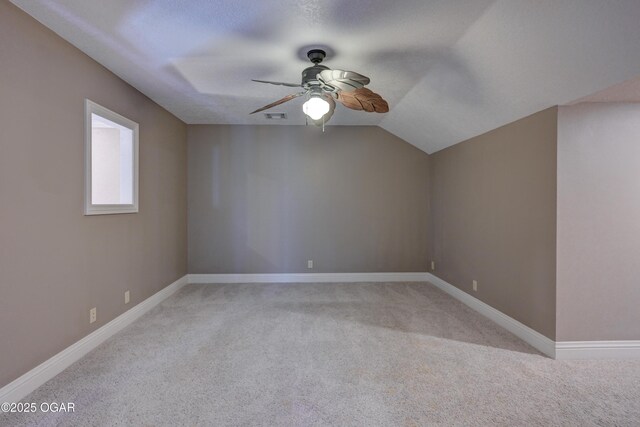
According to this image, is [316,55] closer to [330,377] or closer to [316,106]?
[316,106]

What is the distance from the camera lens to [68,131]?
248 cm

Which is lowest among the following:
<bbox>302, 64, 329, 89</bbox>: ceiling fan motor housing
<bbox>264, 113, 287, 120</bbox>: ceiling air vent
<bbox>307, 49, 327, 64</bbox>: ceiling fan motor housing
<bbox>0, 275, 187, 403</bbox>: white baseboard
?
<bbox>0, 275, 187, 403</bbox>: white baseboard

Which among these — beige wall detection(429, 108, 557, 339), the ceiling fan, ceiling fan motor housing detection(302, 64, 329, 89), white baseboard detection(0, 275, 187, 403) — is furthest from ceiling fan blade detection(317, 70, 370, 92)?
white baseboard detection(0, 275, 187, 403)

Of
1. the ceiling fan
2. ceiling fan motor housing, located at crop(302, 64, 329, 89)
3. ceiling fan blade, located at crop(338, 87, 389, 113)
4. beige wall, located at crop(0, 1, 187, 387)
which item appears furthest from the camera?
ceiling fan motor housing, located at crop(302, 64, 329, 89)

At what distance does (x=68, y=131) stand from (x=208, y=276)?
310 cm

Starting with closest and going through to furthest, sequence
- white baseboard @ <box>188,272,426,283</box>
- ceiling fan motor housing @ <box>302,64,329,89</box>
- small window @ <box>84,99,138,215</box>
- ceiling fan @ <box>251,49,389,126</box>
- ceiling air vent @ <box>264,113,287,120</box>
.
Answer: ceiling fan @ <box>251,49,389,126</box>
ceiling fan motor housing @ <box>302,64,329,89</box>
small window @ <box>84,99,138,215</box>
ceiling air vent @ <box>264,113,287,120</box>
white baseboard @ <box>188,272,426,283</box>

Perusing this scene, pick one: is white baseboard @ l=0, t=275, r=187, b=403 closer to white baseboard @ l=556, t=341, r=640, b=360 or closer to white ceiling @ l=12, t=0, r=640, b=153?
white ceiling @ l=12, t=0, r=640, b=153

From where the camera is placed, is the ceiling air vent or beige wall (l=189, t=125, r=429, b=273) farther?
beige wall (l=189, t=125, r=429, b=273)

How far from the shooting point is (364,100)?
2.54m

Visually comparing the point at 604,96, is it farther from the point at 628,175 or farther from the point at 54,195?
the point at 54,195

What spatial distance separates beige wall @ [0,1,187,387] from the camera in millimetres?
1998

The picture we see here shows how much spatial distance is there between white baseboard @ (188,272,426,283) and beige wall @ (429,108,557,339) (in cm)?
76

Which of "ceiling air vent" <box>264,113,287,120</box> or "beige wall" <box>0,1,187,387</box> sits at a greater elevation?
"ceiling air vent" <box>264,113,287,120</box>

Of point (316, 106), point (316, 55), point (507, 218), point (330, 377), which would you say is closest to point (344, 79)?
point (316, 106)
